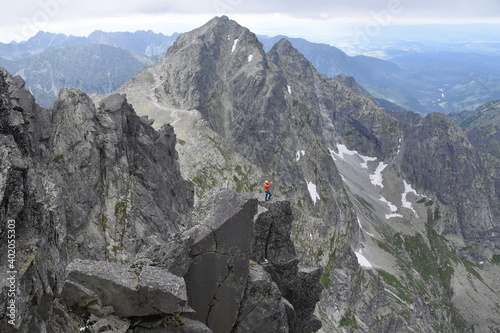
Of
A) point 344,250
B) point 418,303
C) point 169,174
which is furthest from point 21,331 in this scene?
point 418,303

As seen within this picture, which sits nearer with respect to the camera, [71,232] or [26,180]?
[26,180]

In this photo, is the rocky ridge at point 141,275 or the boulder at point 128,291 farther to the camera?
the boulder at point 128,291

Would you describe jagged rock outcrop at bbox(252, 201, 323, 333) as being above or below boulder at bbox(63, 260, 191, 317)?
below

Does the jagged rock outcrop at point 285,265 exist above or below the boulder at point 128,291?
below

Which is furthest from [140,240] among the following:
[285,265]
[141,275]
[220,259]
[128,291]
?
[128,291]

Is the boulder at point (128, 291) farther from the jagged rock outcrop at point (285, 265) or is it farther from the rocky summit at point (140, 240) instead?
the jagged rock outcrop at point (285, 265)

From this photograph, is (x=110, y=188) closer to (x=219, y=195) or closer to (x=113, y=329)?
(x=219, y=195)

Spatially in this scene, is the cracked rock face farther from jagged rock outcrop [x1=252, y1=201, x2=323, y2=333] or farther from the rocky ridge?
jagged rock outcrop [x1=252, y1=201, x2=323, y2=333]

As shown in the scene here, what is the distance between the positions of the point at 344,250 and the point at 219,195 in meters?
104

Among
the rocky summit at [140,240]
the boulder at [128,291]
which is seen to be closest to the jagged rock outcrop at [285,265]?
the rocky summit at [140,240]

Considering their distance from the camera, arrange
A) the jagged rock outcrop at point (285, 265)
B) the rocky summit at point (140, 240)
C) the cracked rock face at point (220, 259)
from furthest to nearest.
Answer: the jagged rock outcrop at point (285, 265) → the cracked rock face at point (220, 259) → the rocky summit at point (140, 240)

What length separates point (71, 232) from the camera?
38.1 metres

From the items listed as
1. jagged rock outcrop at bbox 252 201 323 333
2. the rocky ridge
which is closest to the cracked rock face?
the rocky ridge

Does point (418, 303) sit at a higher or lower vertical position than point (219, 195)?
lower
